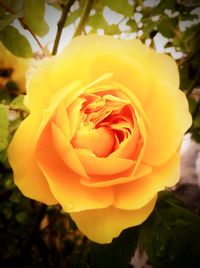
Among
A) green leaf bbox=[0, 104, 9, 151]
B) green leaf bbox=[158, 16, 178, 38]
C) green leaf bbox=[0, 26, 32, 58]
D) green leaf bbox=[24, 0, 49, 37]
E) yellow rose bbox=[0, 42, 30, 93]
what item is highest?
green leaf bbox=[24, 0, 49, 37]

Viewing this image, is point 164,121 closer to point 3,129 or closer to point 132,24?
point 3,129

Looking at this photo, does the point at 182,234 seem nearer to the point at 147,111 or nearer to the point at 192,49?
the point at 147,111

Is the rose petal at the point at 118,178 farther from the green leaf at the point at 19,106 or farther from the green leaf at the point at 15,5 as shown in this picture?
the green leaf at the point at 15,5

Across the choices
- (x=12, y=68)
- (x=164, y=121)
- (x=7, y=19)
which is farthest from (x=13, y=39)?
→ (x=164, y=121)

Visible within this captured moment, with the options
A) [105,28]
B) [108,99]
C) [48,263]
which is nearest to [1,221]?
[48,263]

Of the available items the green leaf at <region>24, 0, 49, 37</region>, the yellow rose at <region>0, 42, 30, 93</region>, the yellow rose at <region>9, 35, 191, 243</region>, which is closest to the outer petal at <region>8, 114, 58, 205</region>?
the yellow rose at <region>9, 35, 191, 243</region>

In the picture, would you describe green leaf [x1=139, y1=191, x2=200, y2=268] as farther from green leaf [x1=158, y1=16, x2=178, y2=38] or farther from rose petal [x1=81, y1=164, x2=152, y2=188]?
green leaf [x1=158, y1=16, x2=178, y2=38]
